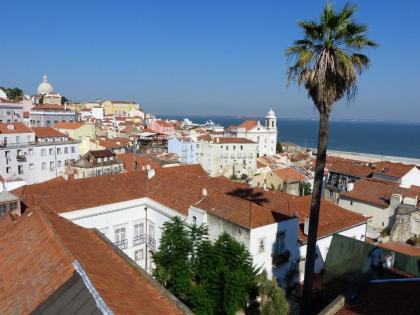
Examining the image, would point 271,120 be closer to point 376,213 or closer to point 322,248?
point 376,213

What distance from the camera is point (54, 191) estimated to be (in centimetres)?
2733

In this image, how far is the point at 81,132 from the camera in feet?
246

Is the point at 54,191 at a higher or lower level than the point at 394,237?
higher

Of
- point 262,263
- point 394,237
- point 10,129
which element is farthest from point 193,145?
point 262,263

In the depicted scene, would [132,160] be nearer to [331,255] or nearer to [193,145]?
[193,145]

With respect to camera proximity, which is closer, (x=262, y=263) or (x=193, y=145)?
(x=262, y=263)

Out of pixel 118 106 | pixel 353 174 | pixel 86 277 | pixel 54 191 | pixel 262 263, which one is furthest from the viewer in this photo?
pixel 118 106

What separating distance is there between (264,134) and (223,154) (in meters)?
32.9

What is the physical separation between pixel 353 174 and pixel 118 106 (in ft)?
516

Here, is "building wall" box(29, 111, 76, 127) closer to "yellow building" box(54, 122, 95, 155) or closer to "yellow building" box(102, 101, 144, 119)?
"yellow building" box(54, 122, 95, 155)

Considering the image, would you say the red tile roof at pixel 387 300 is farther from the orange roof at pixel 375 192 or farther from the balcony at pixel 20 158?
the balcony at pixel 20 158

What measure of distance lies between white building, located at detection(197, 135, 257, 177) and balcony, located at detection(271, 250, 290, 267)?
60030 mm

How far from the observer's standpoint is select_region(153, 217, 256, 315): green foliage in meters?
17.3

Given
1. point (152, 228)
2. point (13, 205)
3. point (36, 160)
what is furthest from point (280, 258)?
point (36, 160)
